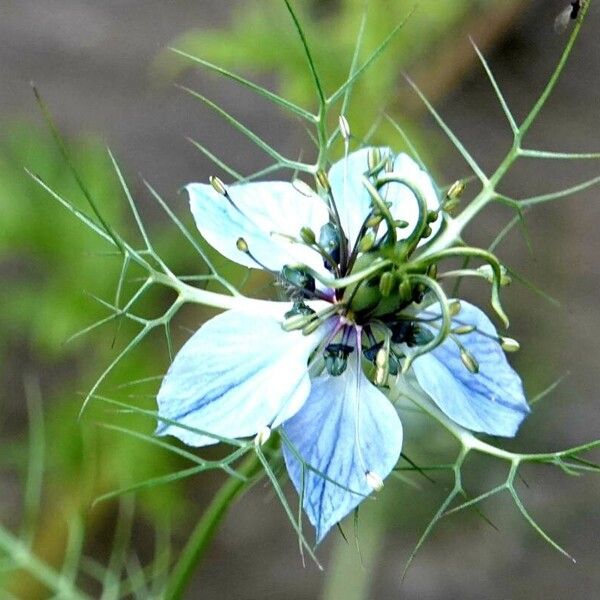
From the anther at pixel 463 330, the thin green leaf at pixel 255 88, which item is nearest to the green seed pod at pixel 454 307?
the anther at pixel 463 330

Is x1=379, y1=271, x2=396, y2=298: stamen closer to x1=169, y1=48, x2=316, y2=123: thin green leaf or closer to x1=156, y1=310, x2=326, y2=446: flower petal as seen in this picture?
x1=156, y1=310, x2=326, y2=446: flower petal

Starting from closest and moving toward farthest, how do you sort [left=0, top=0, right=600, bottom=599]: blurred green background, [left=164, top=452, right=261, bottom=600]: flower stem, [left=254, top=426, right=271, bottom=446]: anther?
[left=254, top=426, right=271, bottom=446]: anther, [left=164, top=452, right=261, bottom=600]: flower stem, [left=0, top=0, right=600, bottom=599]: blurred green background

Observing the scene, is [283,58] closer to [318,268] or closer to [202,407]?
[318,268]

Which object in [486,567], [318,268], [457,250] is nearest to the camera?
[457,250]

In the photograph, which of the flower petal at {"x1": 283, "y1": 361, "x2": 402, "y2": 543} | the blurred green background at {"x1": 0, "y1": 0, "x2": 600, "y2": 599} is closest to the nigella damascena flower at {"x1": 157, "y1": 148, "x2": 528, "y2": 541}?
the flower petal at {"x1": 283, "y1": 361, "x2": 402, "y2": 543}

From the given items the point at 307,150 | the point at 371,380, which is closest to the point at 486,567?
the point at 307,150

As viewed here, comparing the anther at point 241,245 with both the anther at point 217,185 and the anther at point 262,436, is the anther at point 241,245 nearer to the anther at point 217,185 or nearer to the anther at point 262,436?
the anther at point 217,185

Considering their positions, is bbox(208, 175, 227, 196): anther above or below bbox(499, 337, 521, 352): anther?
above
